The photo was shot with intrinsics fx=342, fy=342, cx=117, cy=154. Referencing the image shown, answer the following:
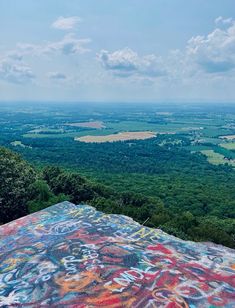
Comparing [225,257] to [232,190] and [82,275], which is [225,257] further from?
[232,190]

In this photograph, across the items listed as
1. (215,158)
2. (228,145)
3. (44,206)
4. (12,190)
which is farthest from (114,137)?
(44,206)

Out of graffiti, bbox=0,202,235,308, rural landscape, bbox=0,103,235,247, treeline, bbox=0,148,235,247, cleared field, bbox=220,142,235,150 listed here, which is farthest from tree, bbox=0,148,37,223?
cleared field, bbox=220,142,235,150

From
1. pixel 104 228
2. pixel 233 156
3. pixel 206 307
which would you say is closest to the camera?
pixel 206 307

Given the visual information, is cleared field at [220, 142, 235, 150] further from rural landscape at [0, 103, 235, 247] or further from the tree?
the tree

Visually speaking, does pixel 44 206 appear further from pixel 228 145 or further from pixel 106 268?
pixel 228 145

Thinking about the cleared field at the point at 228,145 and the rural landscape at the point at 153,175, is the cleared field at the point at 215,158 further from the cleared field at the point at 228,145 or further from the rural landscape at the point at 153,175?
the cleared field at the point at 228,145

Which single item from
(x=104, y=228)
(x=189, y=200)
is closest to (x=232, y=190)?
(x=189, y=200)

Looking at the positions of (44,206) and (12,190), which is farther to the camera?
(12,190)

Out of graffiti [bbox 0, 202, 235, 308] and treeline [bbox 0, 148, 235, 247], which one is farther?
treeline [bbox 0, 148, 235, 247]
